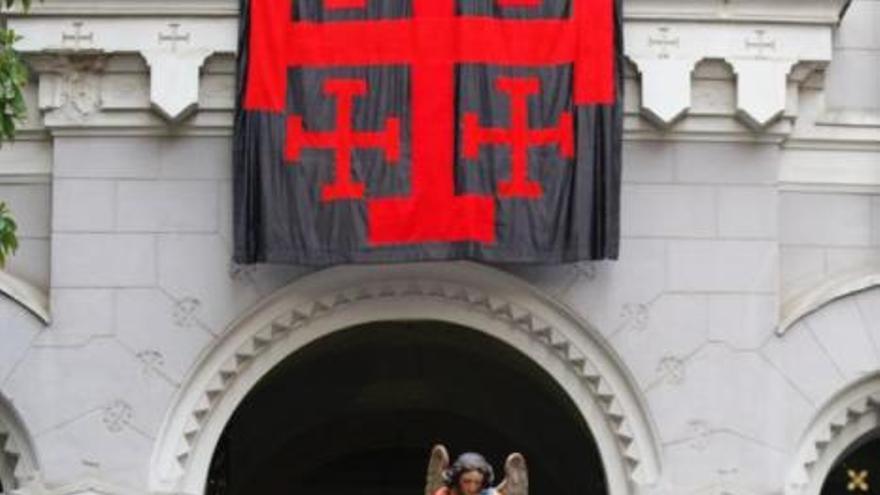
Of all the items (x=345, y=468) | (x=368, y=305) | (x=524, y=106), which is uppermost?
(x=524, y=106)

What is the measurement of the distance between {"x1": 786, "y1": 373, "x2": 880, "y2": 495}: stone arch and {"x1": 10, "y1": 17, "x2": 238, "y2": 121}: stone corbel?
4.65m

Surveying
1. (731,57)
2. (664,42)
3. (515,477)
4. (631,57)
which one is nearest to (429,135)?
(631,57)

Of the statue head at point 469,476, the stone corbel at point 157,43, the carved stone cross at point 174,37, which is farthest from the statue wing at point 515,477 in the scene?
the carved stone cross at point 174,37

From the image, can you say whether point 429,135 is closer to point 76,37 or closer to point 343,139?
point 343,139

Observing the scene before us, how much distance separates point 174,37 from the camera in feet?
57.4

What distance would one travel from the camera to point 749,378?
17.4 m

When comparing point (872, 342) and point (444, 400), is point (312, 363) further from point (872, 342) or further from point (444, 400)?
point (872, 342)

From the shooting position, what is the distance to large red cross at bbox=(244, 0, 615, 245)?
56.3 ft

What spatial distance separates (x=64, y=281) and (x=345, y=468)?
22.8ft

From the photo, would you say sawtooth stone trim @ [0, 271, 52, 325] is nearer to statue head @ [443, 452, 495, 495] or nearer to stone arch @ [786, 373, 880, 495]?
statue head @ [443, 452, 495, 495]

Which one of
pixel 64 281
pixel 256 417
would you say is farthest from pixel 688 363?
pixel 256 417

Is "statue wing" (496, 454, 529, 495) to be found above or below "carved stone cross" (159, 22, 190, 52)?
below

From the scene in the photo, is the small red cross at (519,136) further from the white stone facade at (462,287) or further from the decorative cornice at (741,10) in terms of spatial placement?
the decorative cornice at (741,10)

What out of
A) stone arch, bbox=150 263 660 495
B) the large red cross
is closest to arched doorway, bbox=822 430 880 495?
stone arch, bbox=150 263 660 495
